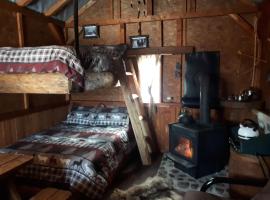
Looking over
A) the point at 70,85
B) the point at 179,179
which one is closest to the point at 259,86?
the point at 179,179

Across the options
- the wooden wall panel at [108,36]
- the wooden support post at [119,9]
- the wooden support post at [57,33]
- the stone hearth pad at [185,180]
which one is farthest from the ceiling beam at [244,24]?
the wooden support post at [57,33]

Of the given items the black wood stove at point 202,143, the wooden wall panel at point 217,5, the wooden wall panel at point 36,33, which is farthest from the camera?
the wooden wall panel at point 36,33

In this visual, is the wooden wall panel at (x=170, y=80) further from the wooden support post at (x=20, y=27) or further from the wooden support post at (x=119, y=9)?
the wooden support post at (x=20, y=27)

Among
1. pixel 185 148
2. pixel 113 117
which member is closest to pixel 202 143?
pixel 185 148

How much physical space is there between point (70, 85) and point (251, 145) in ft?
6.90

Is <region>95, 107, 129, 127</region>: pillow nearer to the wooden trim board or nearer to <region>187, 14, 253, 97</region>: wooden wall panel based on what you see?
the wooden trim board

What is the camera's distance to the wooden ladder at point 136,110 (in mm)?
3792

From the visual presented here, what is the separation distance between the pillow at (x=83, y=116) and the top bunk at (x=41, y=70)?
210 cm

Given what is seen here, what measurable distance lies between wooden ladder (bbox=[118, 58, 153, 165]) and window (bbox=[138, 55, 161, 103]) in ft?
0.57

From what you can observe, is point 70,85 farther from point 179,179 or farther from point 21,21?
point 21,21

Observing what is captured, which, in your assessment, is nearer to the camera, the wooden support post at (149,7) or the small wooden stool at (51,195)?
the small wooden stool at (51,195)

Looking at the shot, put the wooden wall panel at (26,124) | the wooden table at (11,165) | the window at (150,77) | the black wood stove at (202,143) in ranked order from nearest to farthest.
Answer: the wooden table at (11,165)
the black wood stove at (202,143)
the wooden wall panel at (26,124)
the window at (150,77)

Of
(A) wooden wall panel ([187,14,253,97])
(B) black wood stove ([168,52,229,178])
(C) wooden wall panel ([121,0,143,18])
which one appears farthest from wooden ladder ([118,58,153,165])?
(A) wooden wall panel ([187,14,253,97])

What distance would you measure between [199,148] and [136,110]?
1.33m
